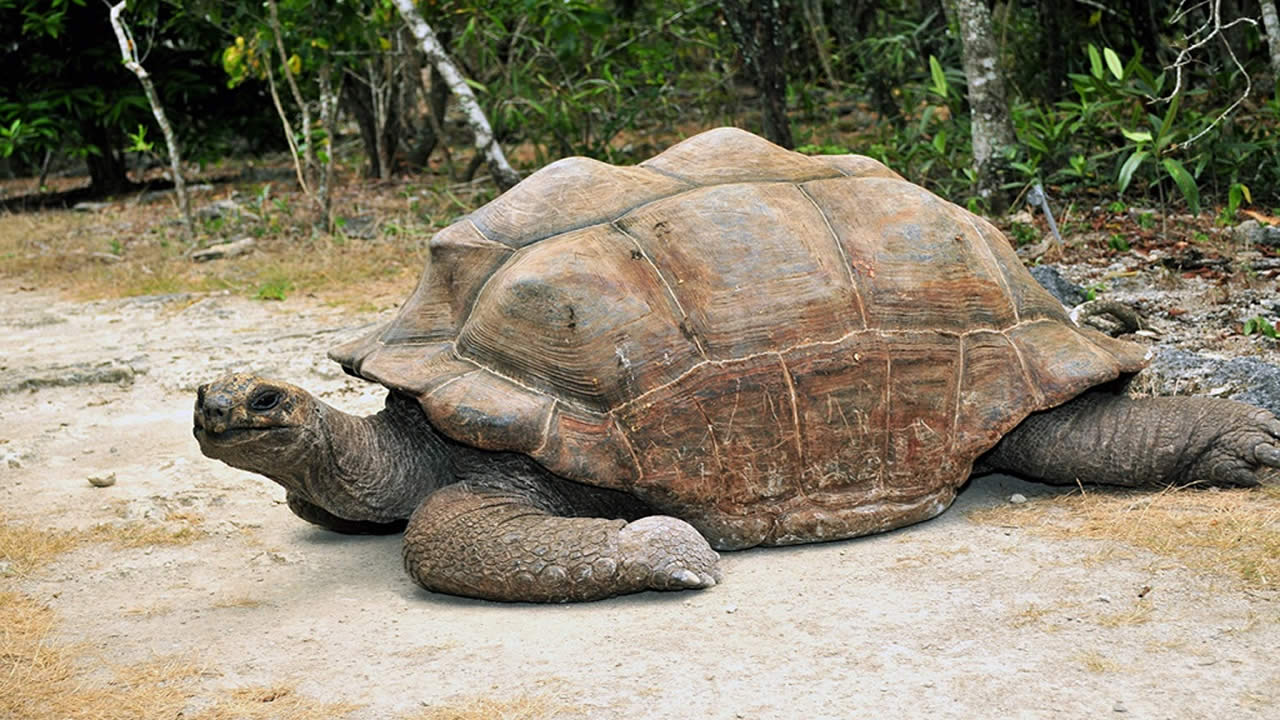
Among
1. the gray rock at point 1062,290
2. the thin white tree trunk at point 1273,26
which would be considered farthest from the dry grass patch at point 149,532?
the thin white tree trunk at point 1273,26

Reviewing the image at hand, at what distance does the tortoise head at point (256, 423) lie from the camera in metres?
3.25

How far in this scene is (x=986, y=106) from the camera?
733cm

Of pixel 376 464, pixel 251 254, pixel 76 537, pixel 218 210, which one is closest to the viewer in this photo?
pixel 376 464

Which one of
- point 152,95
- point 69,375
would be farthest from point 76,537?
point 152,95

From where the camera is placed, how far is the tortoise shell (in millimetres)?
3428

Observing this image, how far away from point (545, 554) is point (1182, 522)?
1.70 meters

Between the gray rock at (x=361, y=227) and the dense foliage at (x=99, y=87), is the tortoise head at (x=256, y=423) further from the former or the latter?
the dense foliage at (x=99, y=87)

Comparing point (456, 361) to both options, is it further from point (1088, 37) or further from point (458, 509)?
point (1088, 37)

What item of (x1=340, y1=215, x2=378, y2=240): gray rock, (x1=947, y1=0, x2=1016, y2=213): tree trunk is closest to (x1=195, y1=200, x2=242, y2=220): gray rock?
(x1=340, y1=215, x2=378, y2=240): gray rock

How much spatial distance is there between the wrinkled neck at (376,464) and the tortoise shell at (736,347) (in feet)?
0.66

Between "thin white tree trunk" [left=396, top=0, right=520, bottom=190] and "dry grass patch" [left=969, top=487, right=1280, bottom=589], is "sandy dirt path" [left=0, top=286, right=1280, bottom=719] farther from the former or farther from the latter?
"thin white tree trunk" [left=396, top=0, right=520, bottom=190]

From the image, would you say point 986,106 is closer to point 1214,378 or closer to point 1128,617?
point 1214,378

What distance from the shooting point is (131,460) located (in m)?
4.81

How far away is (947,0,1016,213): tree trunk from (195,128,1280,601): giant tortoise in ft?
11.6
